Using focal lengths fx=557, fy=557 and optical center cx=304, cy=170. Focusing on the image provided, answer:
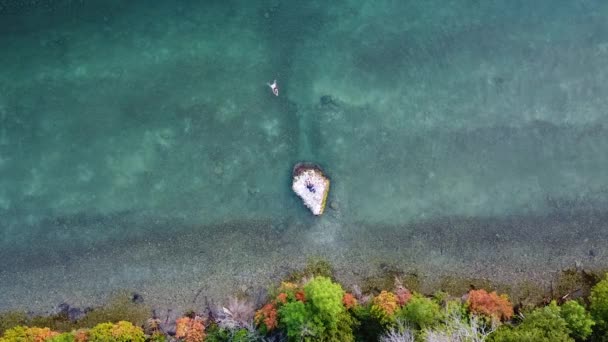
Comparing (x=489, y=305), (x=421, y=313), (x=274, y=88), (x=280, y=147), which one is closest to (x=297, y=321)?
(x=421, y=313)

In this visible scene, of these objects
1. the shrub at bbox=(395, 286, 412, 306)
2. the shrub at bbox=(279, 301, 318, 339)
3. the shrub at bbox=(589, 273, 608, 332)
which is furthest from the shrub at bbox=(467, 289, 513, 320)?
the shrub at bbox=(279, 301, 318, 339)

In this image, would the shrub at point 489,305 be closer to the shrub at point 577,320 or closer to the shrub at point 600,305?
the shrub at point 577,320

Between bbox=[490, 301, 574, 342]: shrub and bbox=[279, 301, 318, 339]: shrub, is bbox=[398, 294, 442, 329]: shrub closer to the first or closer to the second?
bbox=[490, 301, 574, 342]: shrub

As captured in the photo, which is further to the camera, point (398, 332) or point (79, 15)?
point (79, 15)

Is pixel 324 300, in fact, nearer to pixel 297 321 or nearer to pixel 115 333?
pixel 297 321

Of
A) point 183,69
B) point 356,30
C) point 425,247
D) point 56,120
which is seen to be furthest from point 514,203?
point 56,120

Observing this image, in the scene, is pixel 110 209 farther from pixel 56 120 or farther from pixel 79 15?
pixel 79 15
